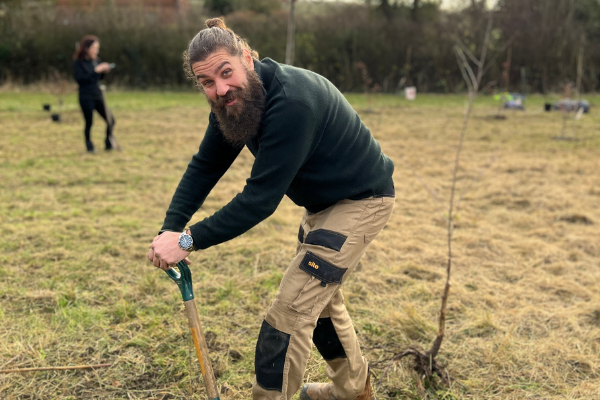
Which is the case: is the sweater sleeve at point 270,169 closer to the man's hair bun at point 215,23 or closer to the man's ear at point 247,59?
the man's ear at point 247,59

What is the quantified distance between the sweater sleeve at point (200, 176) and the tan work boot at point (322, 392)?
1.01 metres

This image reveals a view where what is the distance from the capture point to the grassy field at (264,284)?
2658mm

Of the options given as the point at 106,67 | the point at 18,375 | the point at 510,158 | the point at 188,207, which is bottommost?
the point at 18,375

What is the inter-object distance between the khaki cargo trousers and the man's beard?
50cm

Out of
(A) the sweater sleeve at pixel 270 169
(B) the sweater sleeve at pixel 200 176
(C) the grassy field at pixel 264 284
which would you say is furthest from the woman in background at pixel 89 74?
(A) the sweater sleeve at pixel 270 169

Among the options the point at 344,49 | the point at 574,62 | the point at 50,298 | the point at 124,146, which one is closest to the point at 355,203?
the point at 50,298

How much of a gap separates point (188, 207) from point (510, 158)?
22.6 feet

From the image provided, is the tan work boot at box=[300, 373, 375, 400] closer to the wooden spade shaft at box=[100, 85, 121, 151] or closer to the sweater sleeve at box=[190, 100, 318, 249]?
the sweater sleeve at box=[190, 100, 318, 249]

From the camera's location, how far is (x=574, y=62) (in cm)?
1806

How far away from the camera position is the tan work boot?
2373mm

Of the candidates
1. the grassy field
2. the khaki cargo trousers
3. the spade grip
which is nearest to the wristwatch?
the spade grip

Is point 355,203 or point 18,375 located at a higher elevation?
point 355,203

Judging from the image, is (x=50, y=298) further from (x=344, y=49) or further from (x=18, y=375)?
(x=344, y=49)

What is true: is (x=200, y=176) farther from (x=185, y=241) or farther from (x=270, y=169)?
(x=270, y=169)
